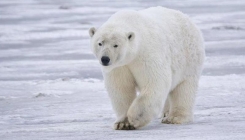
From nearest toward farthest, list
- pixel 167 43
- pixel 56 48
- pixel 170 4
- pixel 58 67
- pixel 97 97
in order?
pixel 167 43 < pixel 97 97 < pixel 58 67 < pixel 56 48 < pixel 170 4

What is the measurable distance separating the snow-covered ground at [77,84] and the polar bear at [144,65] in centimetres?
20

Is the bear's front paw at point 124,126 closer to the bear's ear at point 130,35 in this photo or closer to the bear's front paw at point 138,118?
the bear's front paw at point 138,118

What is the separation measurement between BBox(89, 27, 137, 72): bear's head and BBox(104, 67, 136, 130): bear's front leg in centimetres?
22

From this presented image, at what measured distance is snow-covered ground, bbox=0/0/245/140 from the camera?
571 cm

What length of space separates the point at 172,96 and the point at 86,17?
13004 mm

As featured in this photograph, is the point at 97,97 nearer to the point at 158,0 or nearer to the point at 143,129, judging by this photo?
the point at 143,129

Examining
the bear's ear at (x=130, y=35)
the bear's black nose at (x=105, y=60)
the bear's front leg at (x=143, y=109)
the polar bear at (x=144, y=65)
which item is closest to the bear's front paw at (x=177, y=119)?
the polar bear at (x=144, y=65)

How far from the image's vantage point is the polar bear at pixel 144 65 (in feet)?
18.7

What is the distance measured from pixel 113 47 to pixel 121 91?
57 centimetres

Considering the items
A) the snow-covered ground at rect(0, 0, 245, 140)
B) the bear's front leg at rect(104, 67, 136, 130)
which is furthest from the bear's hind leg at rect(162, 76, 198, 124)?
the bear's front leg at rect(104, 67, 136, 130)

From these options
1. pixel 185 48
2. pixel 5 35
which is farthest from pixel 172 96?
pixel 5 35

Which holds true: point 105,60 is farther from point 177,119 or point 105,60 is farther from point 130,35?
point 177,119

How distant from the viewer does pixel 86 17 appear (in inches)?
771

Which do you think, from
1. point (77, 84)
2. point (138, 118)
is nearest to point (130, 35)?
point (138, 118)
